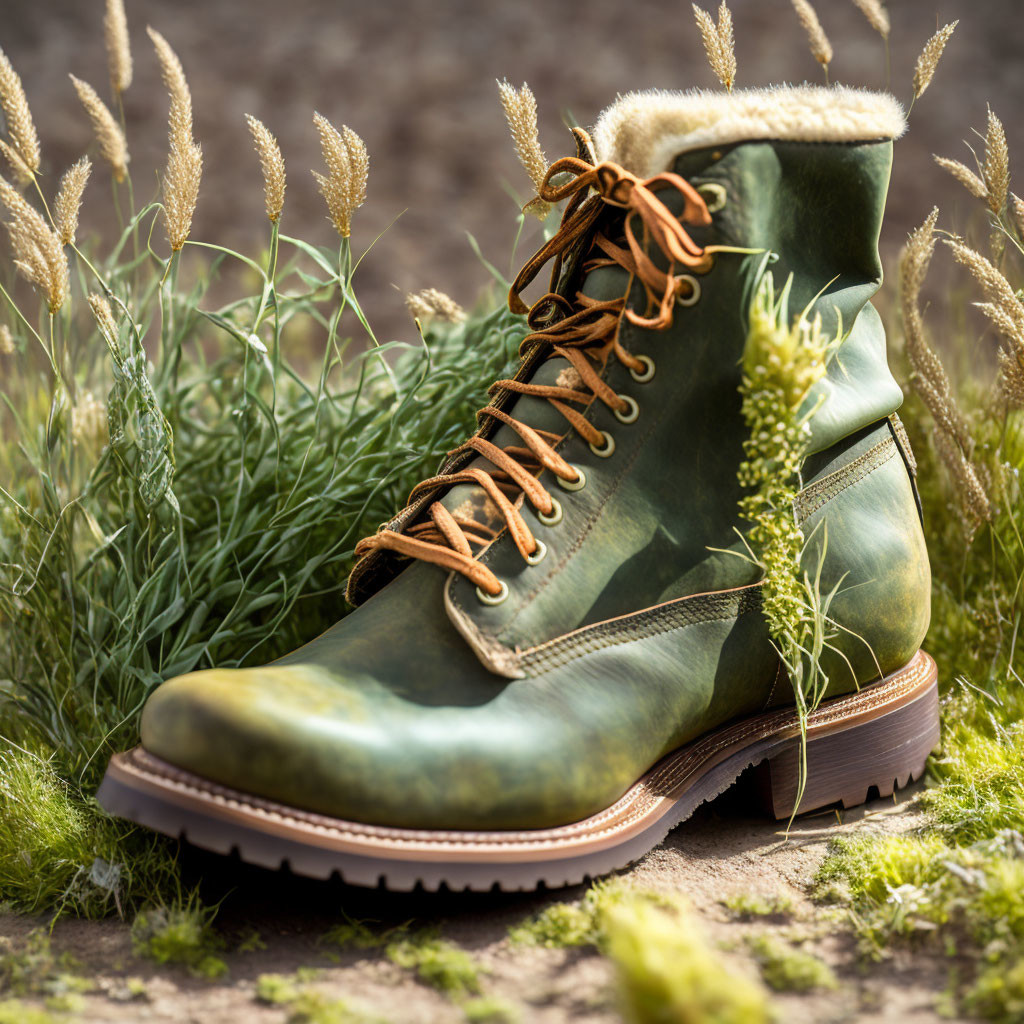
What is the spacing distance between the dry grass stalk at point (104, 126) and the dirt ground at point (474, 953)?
1.28m

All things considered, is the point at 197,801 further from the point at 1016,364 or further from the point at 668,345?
the point at 1016,364

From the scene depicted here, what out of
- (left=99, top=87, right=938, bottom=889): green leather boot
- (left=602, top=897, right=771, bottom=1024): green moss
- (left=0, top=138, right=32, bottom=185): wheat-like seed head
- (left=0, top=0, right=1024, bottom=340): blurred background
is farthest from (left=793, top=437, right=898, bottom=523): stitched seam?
(left=0, top=0, right=1024, bottom=340): blurred background

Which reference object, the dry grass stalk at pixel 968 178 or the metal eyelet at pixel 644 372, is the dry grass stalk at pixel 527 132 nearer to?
the metal eyelet at pixel 644 372

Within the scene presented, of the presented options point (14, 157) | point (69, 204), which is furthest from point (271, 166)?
point (14, 157)

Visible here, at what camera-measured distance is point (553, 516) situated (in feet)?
4.16

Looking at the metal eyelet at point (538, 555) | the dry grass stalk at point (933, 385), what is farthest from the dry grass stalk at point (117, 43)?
the dry grass stalk at point (933, 385)

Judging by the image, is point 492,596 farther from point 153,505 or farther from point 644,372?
point 153,505

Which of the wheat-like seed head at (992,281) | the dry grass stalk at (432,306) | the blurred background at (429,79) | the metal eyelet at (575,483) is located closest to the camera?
the metal eyelet at (575,483)

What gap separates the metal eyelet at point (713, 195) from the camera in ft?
4.11

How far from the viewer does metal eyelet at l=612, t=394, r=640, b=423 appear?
51.4 inches

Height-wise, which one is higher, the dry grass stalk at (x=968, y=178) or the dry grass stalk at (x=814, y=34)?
the dry grass stalk at (x=814, y=34)

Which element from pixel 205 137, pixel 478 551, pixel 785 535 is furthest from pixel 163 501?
pixel 205 137

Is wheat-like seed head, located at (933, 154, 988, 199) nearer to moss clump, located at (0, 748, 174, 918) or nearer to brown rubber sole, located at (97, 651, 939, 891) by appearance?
brown rubber sole, located at (97, 651, 939, 891)

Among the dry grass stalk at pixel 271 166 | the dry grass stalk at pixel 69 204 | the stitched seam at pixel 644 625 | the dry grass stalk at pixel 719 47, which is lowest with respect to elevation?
the stitched seam at pixel 644 625
